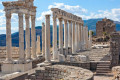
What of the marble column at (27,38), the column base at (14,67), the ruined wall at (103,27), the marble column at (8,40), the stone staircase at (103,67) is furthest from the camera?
the ruined wall at (103,27)

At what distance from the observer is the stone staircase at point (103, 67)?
18.2 m

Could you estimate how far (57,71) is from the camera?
47.1 ft

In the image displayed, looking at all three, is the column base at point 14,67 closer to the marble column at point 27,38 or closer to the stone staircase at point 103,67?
the marble column at point 27,38

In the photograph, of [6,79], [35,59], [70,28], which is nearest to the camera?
[6,79]

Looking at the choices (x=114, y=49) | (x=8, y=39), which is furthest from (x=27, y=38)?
(x=114, y=49)

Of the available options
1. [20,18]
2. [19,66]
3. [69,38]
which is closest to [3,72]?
[19,66]

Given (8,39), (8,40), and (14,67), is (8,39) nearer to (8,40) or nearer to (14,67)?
(8,40)

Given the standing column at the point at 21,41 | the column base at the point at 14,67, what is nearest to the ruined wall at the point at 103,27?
the standing column at the point at 21,41

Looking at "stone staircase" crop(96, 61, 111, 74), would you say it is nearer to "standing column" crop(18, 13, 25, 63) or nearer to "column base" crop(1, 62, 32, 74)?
"column base" crop(1, 62, 32, 74)

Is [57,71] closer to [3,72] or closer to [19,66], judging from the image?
[19,66]

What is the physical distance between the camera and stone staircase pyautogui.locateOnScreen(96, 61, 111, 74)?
59.8 feet

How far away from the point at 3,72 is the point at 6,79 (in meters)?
9.87

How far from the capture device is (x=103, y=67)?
749 inches

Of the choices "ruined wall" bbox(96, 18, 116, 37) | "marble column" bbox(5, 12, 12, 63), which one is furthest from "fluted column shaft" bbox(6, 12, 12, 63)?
"ruined wall" bbox(96, 18, 116, 37)
